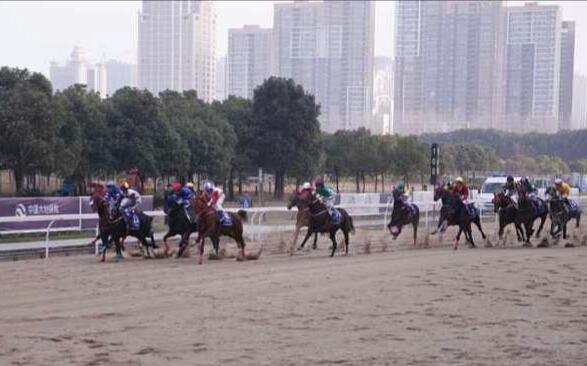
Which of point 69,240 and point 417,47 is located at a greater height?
point 417,47

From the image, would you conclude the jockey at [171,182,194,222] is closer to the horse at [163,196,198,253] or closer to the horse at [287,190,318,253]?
the horse at [163,196,198,253]

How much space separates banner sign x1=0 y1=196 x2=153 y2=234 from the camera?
22906 millimetres

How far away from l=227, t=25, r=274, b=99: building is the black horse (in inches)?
5318

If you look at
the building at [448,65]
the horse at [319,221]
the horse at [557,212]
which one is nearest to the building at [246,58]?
the building at [448,65]

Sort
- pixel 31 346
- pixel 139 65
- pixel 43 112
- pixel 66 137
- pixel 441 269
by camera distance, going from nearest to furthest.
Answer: pixel 31 346, pixel 441 269, pixel 43 112, pixel 66 137, pixel 139 65

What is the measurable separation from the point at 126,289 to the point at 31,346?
4.56 meters

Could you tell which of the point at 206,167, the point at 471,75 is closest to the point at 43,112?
the point at 206,167

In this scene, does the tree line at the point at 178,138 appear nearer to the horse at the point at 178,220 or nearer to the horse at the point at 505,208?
the horse at the point at 178,220

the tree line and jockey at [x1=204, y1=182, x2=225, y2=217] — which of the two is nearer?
jockey at [x1=204, y1=182, x2=225, y2=217]

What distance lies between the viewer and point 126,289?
1342cm

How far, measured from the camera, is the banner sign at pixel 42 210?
75.2 feet

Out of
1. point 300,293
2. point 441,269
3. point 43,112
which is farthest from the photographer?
point 43,112

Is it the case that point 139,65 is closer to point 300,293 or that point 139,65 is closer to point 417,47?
point 417,47

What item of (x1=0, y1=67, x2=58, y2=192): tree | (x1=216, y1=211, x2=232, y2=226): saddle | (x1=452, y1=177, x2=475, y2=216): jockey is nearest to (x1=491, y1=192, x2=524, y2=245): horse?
(x1=452, y1=177, x2=475, y2=216): jockey
